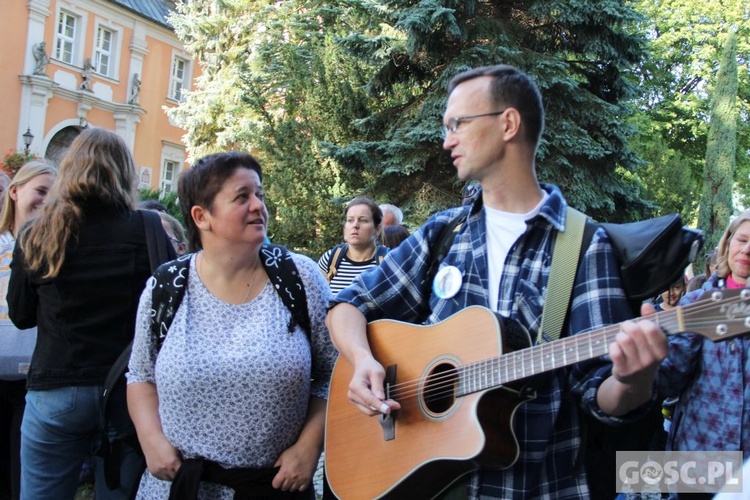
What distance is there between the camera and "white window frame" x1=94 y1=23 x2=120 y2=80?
26.7 m

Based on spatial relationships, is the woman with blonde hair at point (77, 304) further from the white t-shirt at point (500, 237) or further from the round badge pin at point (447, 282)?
the white t-shirt at point (500, 237)

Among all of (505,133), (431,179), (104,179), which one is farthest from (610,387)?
(431,179)

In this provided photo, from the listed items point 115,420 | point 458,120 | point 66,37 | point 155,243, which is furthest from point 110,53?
point 458,120

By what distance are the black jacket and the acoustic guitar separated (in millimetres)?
1166

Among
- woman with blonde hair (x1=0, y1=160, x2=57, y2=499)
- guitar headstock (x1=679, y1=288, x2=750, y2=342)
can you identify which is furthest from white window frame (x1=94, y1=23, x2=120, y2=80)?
guitar headstock (x1=679, y1=288, x2=750, y2=342)

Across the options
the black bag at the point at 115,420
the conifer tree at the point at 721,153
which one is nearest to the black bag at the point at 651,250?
the black bag at the point at 115,420

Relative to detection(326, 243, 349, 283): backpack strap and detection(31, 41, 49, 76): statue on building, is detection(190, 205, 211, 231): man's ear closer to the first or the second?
detection(326, 243, 349, 283): backpack strap

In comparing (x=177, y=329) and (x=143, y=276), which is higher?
(x=143, y=276)

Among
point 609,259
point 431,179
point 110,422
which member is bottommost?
point 110,422

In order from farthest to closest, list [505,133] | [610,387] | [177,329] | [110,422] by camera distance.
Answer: [110,422], [177,329], [505,133], [610,387]

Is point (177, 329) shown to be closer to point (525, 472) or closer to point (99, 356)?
point (99, 356)

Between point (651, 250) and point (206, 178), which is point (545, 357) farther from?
point (206, 178)

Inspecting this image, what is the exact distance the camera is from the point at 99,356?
299cm

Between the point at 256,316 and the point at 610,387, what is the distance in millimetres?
1342
